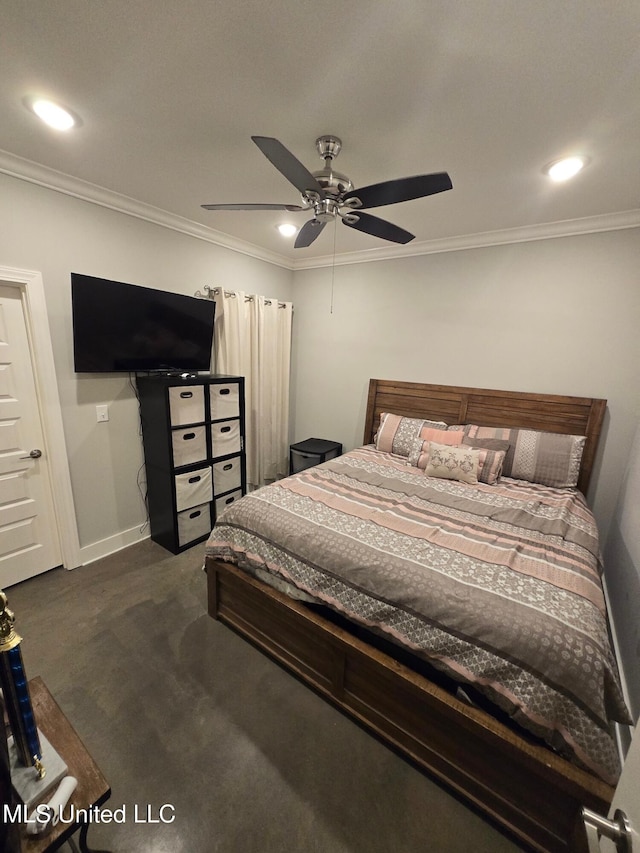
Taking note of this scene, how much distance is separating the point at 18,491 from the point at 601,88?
3632 millimetres

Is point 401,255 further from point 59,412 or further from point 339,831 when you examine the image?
point 339,831

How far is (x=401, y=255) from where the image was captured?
3.21 metres

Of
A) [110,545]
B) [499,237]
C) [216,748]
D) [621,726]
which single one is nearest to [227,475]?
[110,545]

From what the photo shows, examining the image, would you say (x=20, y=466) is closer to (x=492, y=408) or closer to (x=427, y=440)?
(x=427, y=440)

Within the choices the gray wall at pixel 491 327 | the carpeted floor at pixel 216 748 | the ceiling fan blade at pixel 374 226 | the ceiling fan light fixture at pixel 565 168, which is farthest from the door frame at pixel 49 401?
the ceiling fan light fixture at pixel 565 168

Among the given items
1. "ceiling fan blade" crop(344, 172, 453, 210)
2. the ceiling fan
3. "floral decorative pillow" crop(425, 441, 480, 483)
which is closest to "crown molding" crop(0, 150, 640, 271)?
the ceiling fan

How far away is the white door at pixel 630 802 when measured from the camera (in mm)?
516

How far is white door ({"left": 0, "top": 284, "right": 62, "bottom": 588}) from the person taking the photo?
Answer: 2.09 metres

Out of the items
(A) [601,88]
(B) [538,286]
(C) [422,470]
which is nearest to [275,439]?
(C) [422,470]

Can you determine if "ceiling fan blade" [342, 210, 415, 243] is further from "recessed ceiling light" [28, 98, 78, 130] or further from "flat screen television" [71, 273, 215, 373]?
"flat screen television" [71, 273, 215, 373]

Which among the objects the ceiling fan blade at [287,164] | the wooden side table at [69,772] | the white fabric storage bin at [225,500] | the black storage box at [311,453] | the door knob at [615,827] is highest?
the ceiling fan blade at [287,164]

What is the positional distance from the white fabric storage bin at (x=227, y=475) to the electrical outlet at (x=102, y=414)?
0.89 meters

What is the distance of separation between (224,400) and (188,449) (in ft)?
1.70

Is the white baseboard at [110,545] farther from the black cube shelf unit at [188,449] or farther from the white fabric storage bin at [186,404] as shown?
the white fabric storage bin at [186,404]
